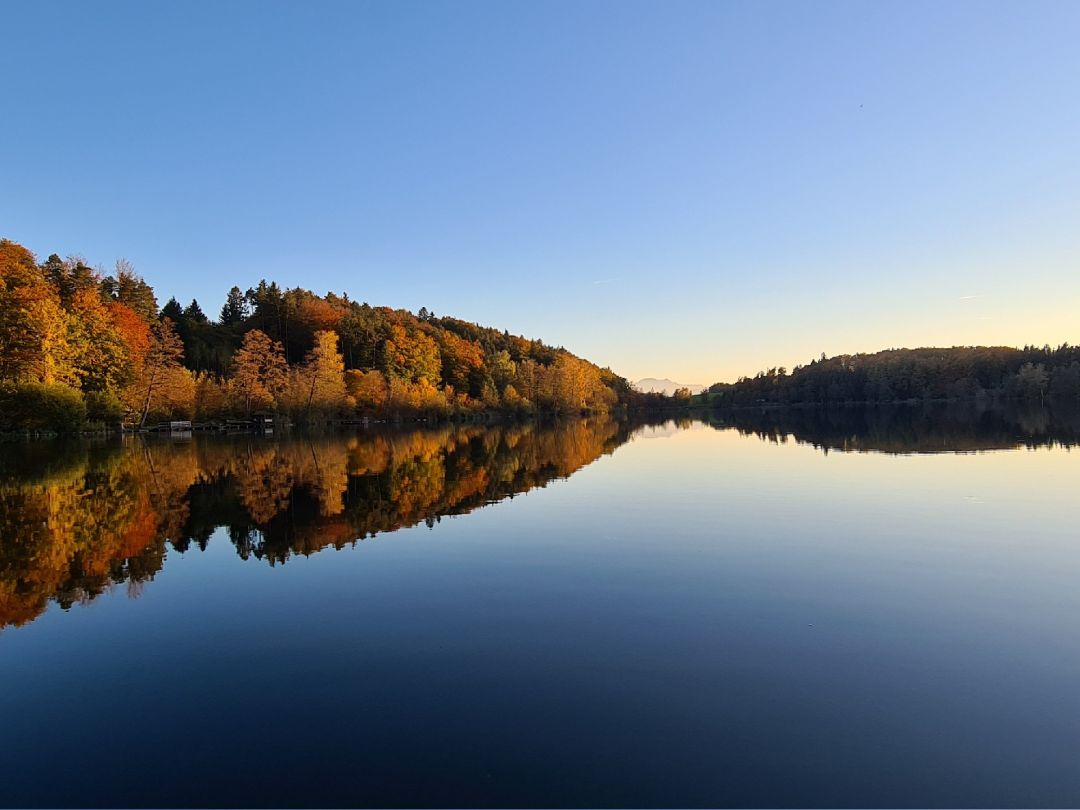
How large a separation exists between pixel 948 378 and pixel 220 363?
511ft

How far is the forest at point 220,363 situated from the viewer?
44688 millimetres

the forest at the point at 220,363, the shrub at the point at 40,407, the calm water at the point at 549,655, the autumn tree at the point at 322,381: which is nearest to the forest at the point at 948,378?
the forest at the point at 220,363

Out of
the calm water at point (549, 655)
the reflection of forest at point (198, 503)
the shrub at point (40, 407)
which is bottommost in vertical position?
the calm water at point (549, 655)

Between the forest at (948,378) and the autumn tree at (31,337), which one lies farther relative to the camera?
the forest at (948,378)

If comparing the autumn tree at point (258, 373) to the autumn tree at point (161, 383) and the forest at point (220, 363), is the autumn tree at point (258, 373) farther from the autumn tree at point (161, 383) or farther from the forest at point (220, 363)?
the autumn tree at point (161, 383)

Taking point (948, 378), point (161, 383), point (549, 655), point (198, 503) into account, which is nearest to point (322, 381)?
point (161, 383)

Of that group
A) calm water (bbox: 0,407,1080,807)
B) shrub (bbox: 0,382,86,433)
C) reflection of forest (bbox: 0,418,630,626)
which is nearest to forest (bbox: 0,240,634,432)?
shrub (bbox: 0,382,86,433)

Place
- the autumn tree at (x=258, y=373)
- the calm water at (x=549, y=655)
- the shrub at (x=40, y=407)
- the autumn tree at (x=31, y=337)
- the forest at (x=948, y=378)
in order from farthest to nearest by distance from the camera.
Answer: the forest at (x=948, y=378)
the autumn tree at (x=258, y=373)
the autumn tree at (x=31, y=337)
the shrub at (x=40, y=407)
the calm water at (x=549, y=655)

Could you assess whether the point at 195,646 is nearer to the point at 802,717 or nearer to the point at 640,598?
the point at 640,598

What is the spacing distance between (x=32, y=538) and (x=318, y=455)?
67.5 feet

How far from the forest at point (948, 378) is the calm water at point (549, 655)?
134781 mm

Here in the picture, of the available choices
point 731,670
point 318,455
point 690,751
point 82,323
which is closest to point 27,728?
point 690,751

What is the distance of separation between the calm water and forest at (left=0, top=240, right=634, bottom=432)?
128 ft

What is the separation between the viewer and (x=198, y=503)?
56.2ft
